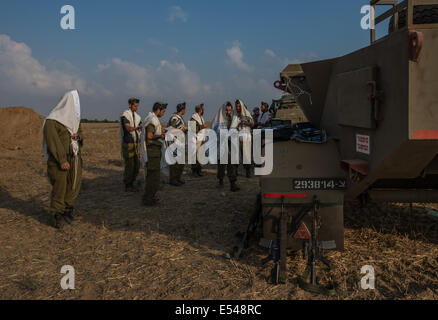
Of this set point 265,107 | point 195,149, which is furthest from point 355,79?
point 265,107

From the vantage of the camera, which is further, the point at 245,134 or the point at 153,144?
the point at 245,134

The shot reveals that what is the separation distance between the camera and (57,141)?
549 cm

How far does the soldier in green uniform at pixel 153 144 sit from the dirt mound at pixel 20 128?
1378cm

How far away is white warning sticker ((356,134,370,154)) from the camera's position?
11.9 ft

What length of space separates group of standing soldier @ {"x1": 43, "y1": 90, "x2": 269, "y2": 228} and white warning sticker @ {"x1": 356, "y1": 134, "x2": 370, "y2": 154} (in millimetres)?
3666

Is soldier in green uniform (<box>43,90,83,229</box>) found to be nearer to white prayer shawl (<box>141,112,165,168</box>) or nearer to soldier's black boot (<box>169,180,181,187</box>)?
white prayer shawl (<box>141,112,165,168</box>)

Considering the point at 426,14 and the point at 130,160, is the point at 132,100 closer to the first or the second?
the point at 130,160

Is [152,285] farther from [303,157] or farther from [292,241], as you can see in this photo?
[303,157]

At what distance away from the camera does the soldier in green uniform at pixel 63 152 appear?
18.0 ft

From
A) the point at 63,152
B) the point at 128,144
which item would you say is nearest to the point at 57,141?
the point at 63,152

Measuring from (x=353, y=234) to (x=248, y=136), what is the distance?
3.85m

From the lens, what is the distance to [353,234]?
5.05m

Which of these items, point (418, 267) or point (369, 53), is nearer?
point (369, 53)

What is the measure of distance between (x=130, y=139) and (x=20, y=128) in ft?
53.0
